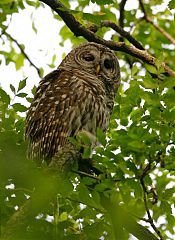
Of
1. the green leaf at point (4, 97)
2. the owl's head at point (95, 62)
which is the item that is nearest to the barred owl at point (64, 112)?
the owl's head at point (95, 62)

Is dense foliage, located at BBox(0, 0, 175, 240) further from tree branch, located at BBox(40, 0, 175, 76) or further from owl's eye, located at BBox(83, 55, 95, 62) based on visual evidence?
owl's eye, located at BBox(83, 55, 95, 62)

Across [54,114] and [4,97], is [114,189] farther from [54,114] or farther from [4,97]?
[54,114]

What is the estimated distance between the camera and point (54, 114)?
4.51 metres

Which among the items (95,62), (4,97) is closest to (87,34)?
(4,97)

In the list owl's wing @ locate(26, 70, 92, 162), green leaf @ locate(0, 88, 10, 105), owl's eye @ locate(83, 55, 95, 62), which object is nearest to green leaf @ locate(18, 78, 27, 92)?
green leaf @ locate(0, 88, 10, 105)

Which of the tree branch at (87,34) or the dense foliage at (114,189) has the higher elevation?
the tree branch at (87,34)

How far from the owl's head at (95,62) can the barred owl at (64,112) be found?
11 cm

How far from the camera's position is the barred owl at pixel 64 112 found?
14.1ft

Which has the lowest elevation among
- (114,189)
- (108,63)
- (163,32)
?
(114,189)

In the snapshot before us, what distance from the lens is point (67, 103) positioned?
4594mm

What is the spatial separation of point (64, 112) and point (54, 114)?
0.09 metres

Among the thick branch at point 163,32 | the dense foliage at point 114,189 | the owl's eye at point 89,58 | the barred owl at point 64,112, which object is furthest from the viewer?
the thick branch at point 163,32

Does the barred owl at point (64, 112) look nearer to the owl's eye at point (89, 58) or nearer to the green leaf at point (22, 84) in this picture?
the owl's eye at point (89, 58)

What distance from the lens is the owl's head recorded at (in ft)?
18.0
